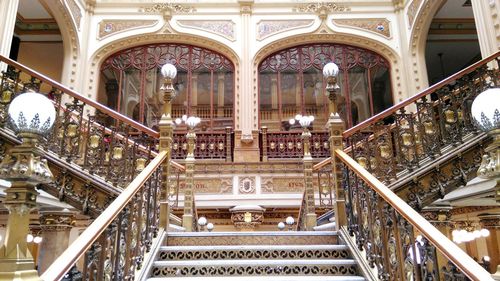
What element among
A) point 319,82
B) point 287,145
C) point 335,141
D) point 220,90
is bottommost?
point 335,141

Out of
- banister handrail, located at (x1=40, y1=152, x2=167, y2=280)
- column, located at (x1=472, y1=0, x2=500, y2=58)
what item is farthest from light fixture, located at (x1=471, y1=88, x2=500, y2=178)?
column, located at (x1=472, y1=0, x2=500, y2=58)

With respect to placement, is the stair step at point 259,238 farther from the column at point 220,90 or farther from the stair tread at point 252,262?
the column at point 220,90

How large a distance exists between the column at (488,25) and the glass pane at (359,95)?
3943 millimetres

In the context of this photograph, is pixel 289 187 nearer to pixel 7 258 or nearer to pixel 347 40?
pixel 347 40

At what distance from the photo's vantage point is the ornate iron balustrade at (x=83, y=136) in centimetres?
441

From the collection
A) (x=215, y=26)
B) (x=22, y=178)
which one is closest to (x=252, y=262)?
(x=22, y=178)

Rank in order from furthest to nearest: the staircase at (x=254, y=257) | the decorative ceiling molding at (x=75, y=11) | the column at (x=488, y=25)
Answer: the decorative ceiling molding at (x=75, y=11) → the column at (x=488, y=25) → the staircase at (x=254, y=257)

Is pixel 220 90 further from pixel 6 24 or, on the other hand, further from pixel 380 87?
pixel 6 24

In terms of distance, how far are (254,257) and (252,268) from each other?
238mm

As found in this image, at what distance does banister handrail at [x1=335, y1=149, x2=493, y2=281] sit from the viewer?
180 cm

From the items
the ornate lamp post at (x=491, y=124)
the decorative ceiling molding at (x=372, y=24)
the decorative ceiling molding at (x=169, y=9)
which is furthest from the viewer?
the decorative ceiling molding at (x=169, y=9)

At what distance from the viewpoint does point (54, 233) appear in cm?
696

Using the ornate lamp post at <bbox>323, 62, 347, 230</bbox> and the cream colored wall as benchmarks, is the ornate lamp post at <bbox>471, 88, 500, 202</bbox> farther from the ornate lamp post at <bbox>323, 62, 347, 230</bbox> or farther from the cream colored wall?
the cream colored wall

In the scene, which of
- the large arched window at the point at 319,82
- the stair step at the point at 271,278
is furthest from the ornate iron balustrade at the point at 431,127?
the large arched window at the point at 319,82
